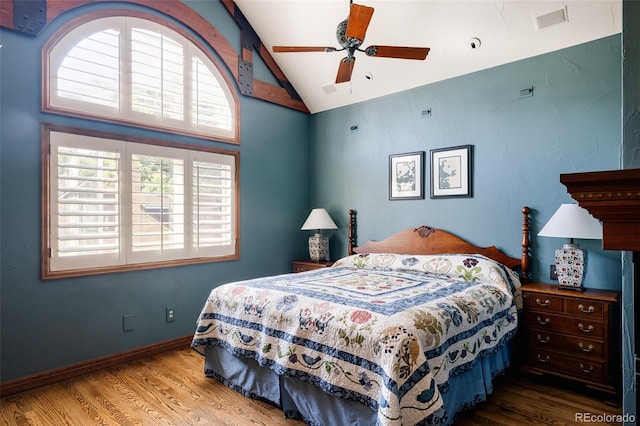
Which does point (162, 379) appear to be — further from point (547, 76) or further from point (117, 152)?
point (547, 76)

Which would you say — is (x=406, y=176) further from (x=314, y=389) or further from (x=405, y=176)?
(x=314, y=389)

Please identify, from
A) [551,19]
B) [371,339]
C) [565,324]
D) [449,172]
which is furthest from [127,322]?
[551,19]

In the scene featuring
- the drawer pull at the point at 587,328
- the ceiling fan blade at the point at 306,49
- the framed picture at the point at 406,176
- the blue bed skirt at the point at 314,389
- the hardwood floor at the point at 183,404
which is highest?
the ceiling fan blade at the point at 306,49

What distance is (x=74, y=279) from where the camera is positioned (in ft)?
10.1

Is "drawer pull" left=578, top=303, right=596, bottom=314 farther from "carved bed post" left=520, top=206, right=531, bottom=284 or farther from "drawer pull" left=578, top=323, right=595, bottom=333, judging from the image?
"carved bed post" left=520, top=206, right=531, bottom=284

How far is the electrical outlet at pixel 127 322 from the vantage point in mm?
3355

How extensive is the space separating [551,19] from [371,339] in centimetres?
291

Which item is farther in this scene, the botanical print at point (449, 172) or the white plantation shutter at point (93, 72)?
the botanical print at point (449, 172)

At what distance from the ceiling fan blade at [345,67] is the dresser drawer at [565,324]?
7.75 ft

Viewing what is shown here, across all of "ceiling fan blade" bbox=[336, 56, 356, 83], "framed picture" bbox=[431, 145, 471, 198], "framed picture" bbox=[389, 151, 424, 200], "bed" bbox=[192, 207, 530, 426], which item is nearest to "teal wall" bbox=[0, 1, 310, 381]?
"bed" bbox=[192, 207, 530, 426]

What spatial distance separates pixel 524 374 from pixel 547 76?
2507mm

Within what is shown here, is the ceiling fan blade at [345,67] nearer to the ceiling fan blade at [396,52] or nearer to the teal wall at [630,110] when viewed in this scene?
the ceiling fan blade at [396,52]

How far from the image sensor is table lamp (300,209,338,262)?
4.57 m

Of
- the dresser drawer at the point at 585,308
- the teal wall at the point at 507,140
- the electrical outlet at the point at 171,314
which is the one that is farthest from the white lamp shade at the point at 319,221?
the dresser drawer at the point at 585,308
